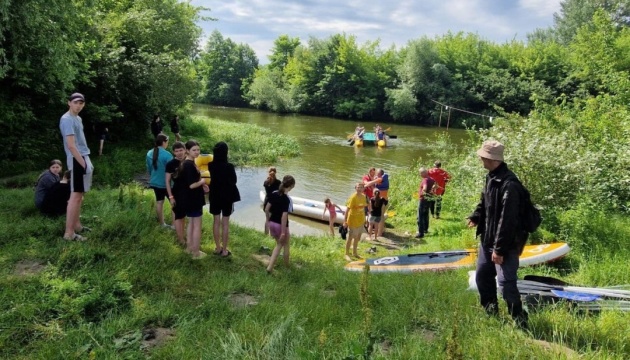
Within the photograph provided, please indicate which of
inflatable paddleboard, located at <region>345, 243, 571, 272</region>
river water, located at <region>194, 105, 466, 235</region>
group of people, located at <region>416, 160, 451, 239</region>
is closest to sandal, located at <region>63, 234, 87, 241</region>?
inflatable paddleboard, located at <region>345, 243, 571, 272</region>

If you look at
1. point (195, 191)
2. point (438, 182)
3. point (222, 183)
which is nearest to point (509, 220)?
point (222, 183)

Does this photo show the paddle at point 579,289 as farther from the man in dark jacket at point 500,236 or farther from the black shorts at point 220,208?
the black shorts at point 220,208

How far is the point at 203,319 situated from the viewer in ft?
12.3

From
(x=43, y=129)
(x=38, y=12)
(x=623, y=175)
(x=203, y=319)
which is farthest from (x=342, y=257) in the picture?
(x=43, y=129)

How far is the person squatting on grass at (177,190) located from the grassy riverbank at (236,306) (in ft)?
0.74

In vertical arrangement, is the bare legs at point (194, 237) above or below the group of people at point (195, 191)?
below

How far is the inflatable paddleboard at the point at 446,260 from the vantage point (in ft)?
19.4

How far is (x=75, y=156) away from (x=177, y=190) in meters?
1.28

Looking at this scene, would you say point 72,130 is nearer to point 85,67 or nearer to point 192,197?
point 192,197

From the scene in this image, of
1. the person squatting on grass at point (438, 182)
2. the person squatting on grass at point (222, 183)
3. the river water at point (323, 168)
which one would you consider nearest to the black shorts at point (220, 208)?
the person squatting on grass at point (222, 183)

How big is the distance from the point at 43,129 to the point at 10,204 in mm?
6160

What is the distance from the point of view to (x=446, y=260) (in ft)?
22.4

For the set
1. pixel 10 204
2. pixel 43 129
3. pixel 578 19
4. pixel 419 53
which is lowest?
pixel 10 204

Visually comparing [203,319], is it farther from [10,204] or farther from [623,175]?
[623,175]
